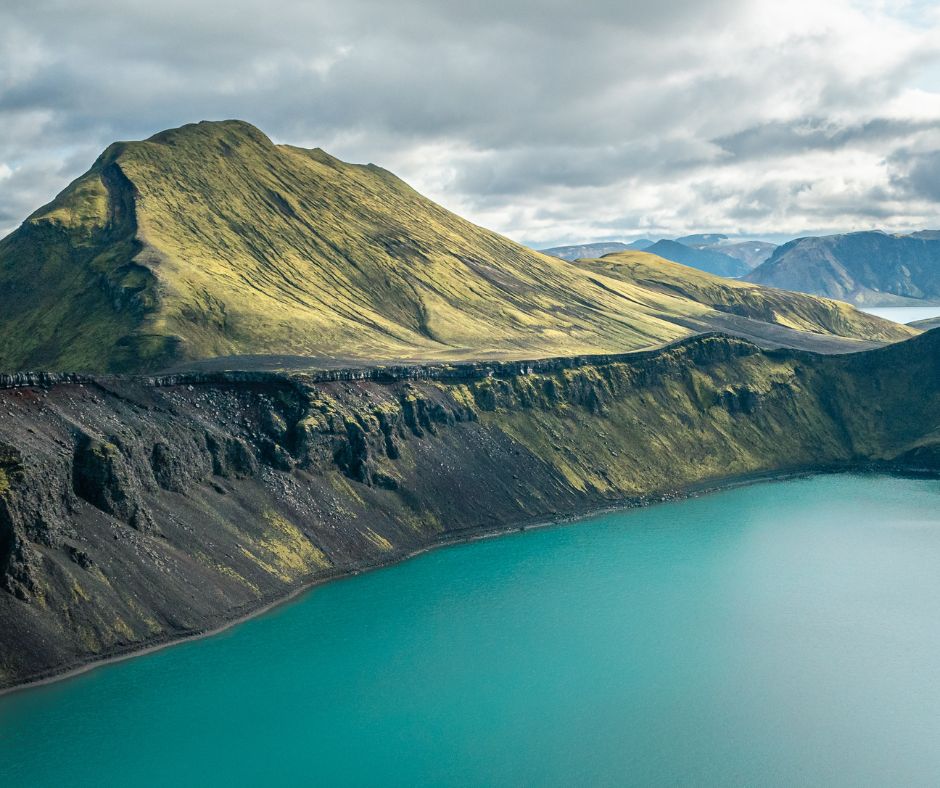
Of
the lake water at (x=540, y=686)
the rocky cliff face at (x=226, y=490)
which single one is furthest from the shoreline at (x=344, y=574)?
the lake water at (x=540, y=686)

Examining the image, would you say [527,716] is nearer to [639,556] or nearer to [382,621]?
[382,621]

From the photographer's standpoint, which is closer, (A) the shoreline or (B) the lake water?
(B) the lake water

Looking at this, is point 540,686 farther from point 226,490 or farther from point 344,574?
point 226,490

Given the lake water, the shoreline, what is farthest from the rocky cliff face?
the lake water

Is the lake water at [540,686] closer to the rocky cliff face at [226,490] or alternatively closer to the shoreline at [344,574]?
the shoreline at [344,574]

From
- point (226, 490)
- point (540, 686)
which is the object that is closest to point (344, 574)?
point (226, 490)

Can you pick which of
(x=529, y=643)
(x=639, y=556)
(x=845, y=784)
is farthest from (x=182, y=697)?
(x=639, y=556)

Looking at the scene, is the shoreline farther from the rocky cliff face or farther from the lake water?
the lake water
